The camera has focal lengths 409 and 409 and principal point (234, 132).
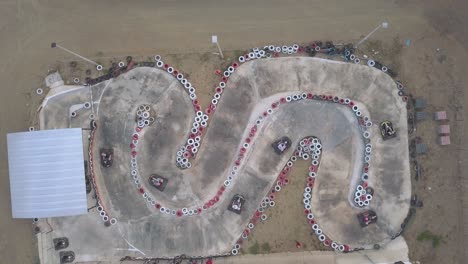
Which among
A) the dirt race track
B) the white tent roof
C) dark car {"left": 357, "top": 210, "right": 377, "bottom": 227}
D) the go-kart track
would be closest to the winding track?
the go-kart track

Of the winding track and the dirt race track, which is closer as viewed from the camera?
the winding track

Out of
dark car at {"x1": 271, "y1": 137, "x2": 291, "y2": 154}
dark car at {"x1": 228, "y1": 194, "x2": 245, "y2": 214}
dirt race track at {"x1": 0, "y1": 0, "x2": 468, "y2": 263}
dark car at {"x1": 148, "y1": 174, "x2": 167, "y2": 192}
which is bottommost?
dark car at {"x1": 228, "y1": 194, "x2": 245, "y2": 214}

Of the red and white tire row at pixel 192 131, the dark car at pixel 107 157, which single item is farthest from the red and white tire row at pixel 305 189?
the dark car at pixel 107 157

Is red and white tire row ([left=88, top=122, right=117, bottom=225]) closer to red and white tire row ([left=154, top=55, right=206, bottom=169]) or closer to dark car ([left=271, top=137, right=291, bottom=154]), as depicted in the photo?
red and white tire row ([left=154, top=55, right=206, bottom=169])

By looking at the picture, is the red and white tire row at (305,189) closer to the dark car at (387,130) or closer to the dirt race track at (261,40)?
the dark car at (387,130)

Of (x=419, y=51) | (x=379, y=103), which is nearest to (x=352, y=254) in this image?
(x=379, y=103)

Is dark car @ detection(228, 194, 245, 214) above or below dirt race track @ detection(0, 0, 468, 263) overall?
below
